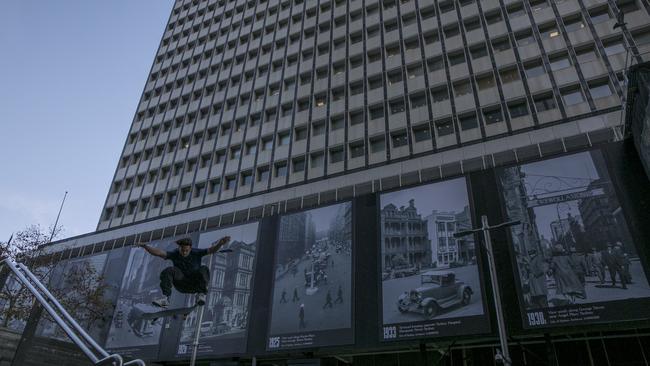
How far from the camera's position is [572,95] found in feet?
110

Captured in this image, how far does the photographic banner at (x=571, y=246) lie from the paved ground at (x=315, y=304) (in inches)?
367

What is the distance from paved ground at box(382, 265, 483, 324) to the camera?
22797mm

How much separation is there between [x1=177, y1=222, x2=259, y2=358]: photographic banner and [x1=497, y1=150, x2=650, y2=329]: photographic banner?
54.2 feet

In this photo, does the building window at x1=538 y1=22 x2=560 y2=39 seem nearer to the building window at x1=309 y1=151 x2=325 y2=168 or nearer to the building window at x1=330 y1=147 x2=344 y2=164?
the building window at x1=330 y1=147 x2=344 y2=164

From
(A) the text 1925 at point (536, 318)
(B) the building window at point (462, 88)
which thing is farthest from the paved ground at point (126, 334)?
(B) the building window at point (462, 88)

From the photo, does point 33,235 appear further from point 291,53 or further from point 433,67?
point 433,67

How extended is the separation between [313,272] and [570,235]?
567 inches

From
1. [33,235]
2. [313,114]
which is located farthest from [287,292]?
[33,235]

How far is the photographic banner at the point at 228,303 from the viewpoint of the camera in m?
28.8

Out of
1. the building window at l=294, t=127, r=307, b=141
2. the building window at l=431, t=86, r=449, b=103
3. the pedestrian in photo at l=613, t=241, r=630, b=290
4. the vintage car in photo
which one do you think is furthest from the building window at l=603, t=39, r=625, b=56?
the building window at l=294, t=127, r=307, b=141

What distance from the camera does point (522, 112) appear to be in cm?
3431

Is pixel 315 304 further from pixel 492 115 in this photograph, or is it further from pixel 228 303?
pixel 492 115

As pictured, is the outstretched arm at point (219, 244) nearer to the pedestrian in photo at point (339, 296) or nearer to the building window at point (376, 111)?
the pedestrian in photo at point (339, 296)

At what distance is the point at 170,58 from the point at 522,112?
48044mm
